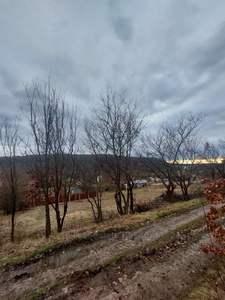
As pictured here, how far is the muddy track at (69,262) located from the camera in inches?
179

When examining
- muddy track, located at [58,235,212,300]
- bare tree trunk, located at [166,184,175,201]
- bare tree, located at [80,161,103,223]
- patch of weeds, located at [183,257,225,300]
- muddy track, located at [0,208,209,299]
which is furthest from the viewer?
bare tree trunk, located at [166,184,175,201]

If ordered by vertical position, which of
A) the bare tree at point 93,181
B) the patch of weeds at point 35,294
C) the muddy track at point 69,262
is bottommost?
the patch of weeds at point 35,294

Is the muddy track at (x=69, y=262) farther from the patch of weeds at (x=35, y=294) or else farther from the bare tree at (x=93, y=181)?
the bare tree at (x=93, y=181)

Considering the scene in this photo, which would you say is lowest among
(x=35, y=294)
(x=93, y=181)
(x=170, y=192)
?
(x=35, y=294)

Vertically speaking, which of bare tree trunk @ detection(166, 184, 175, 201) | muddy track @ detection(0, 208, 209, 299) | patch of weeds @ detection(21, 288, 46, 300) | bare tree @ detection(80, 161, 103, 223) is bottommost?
patch of weeds @ detection(21, 288, 46, 300)

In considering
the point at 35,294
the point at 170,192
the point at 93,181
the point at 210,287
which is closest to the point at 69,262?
the point at 35,294

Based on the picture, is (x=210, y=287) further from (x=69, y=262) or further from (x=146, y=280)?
(x=69, y=262)

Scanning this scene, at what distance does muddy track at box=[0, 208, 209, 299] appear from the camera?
4.54 meters

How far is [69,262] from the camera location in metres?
5.39

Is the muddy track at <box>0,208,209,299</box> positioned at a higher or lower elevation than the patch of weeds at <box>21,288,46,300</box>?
higher

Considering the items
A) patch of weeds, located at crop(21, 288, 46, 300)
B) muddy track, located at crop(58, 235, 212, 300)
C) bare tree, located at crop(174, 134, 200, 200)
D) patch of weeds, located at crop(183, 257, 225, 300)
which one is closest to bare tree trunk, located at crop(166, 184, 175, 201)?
bare tree, located at crop(174, 134, 200, 200)

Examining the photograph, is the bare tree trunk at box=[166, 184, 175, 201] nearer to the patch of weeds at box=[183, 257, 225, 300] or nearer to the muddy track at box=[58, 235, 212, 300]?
the muddy track at box=[58, 235, 212, 300]

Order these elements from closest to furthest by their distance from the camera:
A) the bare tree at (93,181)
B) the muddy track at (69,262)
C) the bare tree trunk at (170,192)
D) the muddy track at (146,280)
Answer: the muddy track at (146,280)
the muddy track at (69,262)
the bare tree at (93,181)
the bare tree trunk at (170,192)

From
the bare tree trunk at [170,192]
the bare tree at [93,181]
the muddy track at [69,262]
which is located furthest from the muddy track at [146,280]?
the bare tree trunk at [170,192]
